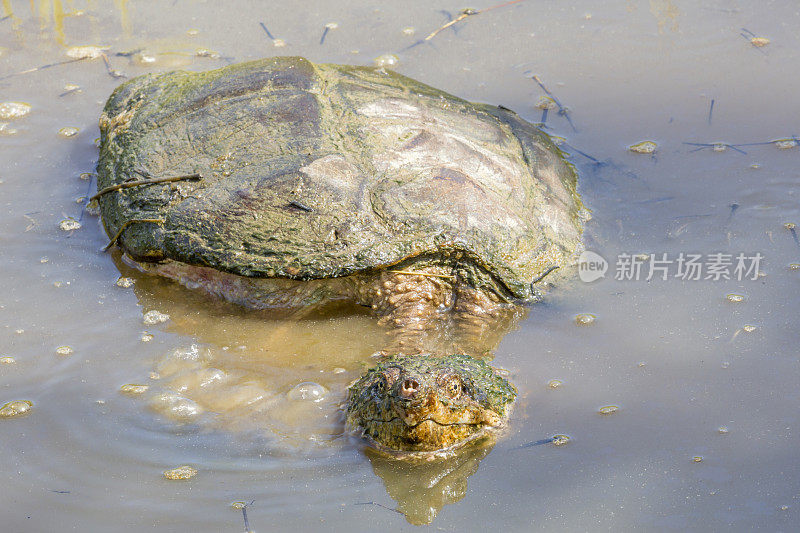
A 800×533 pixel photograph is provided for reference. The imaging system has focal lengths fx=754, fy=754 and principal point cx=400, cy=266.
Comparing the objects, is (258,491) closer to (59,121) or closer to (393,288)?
(393,288)

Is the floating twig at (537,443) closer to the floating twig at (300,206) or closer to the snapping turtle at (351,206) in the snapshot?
the snapping turtle at (351,206)

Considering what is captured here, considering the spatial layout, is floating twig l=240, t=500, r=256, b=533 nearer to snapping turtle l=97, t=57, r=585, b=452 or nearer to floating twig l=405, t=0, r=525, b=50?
snapping turtle l=97, t=57, r=585, b=452

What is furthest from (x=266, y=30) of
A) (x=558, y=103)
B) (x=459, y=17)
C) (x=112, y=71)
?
(x=558, y=103)

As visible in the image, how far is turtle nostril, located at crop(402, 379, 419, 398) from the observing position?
97.3 inches

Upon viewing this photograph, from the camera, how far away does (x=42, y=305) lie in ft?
11.3

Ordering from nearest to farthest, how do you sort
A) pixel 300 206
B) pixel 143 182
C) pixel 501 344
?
pixel 300 206
pixel 501 344
pixel 143 182

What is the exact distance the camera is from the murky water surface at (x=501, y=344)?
2.49m

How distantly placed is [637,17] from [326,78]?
8.44 ft

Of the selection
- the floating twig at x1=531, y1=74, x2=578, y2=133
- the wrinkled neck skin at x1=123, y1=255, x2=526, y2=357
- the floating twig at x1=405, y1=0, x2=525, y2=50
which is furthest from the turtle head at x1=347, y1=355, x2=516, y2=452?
the floating twig at x1=405, y1=0, x2=525, y2=50

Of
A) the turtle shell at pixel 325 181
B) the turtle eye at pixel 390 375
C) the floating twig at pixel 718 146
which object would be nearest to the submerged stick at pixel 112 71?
the turtle shell at pixel 325 181

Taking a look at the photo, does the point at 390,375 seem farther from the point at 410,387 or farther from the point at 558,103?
the point at 558,103

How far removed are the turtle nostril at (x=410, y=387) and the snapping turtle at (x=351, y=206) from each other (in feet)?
0.63

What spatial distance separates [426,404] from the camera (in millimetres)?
2537

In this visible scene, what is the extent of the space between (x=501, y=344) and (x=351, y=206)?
A: 877 millimetres
